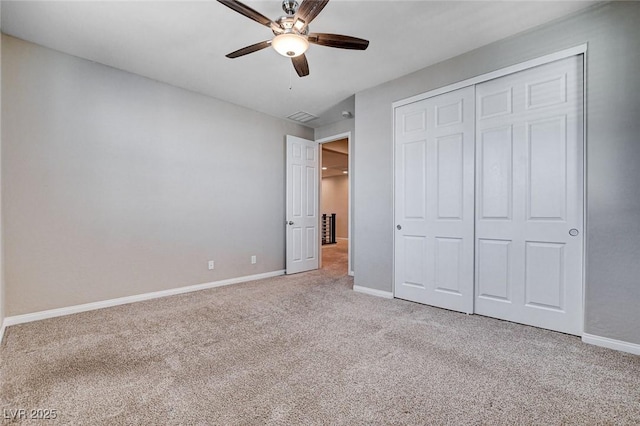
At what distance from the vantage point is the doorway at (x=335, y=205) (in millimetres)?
5891

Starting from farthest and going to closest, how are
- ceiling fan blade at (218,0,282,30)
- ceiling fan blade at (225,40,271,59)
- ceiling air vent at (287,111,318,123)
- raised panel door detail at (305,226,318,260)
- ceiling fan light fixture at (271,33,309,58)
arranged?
raised panel door detail at (305,226,318,260) < ceiling air vent at (287,111,318,123) < ceiling fan blade at (225,40,271,59) < ceiling fan light fixture at (271,33,309,58) < ceiling fan blade at (218,0,282,30)

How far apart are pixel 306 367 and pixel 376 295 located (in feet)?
6.43

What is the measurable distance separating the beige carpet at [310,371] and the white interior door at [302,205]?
2144mm

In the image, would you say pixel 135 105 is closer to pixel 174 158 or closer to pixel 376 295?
pixel 174 158

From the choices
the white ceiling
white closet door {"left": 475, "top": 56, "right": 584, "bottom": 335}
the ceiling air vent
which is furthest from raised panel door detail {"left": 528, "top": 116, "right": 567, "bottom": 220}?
the ceiling air vent

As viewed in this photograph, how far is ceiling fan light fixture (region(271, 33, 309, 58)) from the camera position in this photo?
2129 mm

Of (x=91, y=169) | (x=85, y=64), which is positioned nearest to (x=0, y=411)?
(x=91, y=169)

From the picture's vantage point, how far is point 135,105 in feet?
11.5

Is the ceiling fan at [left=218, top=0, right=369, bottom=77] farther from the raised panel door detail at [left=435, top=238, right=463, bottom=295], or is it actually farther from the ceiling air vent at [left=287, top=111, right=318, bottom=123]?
the ceiling air vent at [left=287, top=111, right=318, bottom=123]

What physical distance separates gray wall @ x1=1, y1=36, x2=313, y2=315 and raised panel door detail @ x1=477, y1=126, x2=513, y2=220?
323 centimetres

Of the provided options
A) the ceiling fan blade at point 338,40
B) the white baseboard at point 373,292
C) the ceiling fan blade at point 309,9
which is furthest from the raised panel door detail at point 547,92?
the white baseboard at point 373,292

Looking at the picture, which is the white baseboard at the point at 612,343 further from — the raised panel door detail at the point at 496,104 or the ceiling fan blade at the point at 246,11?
the ceiling fan blade at the point at 246,11

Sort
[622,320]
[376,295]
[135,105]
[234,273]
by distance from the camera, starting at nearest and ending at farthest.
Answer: [622,320], [135,105], [376,295], [234,273]

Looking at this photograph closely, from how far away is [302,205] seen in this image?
5.29 m
